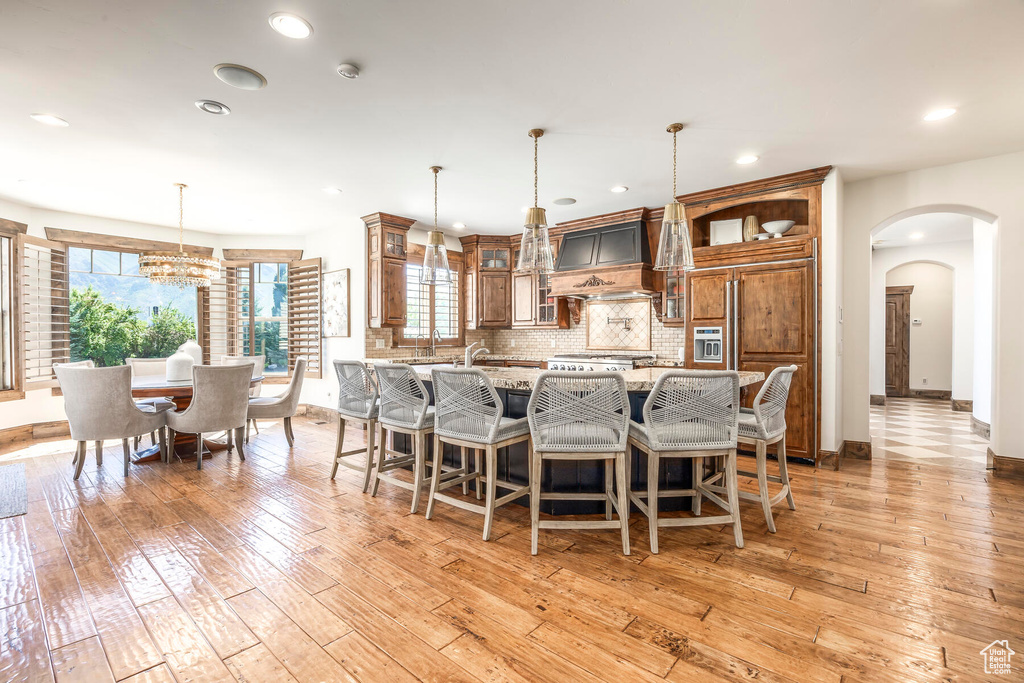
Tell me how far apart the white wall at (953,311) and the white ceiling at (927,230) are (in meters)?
0.19

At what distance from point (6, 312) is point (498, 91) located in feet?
19.4

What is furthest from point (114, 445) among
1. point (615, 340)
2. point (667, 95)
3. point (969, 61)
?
point (969, 61)

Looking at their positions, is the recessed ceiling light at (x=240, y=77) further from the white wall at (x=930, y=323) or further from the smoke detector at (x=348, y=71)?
the white wall at (x=930, y=323)

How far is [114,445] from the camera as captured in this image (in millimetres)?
5152

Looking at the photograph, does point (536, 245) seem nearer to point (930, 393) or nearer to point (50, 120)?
point (50, 120)

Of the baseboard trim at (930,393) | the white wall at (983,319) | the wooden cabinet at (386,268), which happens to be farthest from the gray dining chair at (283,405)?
the baseboard trim at (930,393)

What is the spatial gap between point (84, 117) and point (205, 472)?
9.10 feet

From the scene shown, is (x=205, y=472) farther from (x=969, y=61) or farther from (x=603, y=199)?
(x=969, y=61)

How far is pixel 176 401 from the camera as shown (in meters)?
4.56

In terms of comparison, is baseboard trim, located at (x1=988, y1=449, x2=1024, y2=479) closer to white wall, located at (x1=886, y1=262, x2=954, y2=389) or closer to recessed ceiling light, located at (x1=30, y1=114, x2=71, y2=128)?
white wall, located at (x1=886, y1=262, x2=954, y2=389)

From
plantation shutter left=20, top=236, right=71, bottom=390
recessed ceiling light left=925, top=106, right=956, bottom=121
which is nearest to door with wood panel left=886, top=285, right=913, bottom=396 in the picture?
recessed ceiling light left=925, top=106, right=956, bottom=121

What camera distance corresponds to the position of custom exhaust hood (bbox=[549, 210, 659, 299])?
17.8 feet

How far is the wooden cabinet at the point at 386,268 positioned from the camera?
5.72m

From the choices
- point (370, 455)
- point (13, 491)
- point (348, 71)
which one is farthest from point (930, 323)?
point (13, 491)
